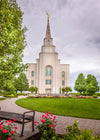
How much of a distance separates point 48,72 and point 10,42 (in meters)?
42.0

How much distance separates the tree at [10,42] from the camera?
30.2 feet

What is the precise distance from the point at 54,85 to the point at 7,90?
22905 mm

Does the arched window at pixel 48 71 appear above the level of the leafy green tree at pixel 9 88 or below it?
above

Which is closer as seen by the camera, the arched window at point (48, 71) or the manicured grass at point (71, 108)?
the manicured grass at point (71, 108)

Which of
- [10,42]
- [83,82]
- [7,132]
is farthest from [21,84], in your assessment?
[7,132]

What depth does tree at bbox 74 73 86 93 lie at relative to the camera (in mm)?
50456

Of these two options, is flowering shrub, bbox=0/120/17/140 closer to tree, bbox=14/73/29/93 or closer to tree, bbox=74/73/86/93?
tree, bbox=14/73/29/93

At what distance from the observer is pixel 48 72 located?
5128 centimetres

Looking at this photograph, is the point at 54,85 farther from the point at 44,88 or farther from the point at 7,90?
the point at 7,90

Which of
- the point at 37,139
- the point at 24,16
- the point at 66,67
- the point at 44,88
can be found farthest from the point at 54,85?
the point at 37,139

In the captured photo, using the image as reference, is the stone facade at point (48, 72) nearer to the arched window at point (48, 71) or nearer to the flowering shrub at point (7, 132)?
the arched window at point (48, 71)

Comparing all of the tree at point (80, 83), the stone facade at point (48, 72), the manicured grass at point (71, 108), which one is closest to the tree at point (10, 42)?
the manicured grass at point (71, 108)

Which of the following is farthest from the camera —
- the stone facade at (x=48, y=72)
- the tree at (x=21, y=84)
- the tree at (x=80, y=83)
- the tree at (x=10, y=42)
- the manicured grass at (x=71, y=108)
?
the tree at (x=80, y=83)

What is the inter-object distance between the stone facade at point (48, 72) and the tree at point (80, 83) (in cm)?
395
